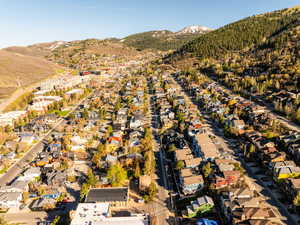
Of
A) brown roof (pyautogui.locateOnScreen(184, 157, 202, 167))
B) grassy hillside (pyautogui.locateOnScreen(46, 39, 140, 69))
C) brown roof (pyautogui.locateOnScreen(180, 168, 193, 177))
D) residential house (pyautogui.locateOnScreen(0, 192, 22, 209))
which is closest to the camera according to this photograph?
residential house (pyautogui.locateOnScreen(0, 192, 22, 209))

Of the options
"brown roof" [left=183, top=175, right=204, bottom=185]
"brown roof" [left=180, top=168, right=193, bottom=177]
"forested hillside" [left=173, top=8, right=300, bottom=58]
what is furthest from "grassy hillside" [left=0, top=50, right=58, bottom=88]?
"brown roof" [left=183, top=175, right=204, bottom=185]

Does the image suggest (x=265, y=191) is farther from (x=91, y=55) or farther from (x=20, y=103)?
(x=91, y=55)

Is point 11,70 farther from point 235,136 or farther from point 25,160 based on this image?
point 235,136

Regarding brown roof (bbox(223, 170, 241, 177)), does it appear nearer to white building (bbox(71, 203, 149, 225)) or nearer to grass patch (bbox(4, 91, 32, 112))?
white building (bbox(71, 203, 149, 225))

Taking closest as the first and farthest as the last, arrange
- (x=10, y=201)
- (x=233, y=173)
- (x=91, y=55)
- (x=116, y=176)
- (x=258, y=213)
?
(x=258, y=213)
(x=10, y=201)
(x=233, y=173)
(x=116, y=176)
(x=91, y=55)

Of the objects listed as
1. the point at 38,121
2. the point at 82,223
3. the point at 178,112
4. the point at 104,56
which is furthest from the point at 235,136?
the point at 104,56

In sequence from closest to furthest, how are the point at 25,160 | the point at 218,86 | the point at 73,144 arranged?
the point at 25,160, the point at 73,144, the point at 218,86

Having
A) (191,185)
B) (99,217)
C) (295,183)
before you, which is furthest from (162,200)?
(295,183)

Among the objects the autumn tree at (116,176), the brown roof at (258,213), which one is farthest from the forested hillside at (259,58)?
the autumn tree at (116,176)

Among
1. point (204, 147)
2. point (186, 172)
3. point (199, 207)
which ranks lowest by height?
point (199, 207)

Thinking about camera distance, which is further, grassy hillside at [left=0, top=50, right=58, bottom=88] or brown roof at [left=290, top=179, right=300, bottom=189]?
grassy hillside at [left=0, top=50, right=58, bottom=88]

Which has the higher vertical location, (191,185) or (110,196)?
(191,185)
